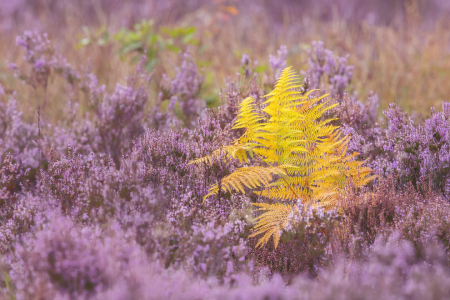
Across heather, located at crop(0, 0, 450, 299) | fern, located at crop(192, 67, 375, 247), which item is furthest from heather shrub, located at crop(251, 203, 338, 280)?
fern, located at crop(192, 67, 375, 247)

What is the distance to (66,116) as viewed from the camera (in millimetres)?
3812

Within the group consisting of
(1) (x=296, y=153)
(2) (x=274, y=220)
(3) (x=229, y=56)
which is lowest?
(2) (x=274, y=220)

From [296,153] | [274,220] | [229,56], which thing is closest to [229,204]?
[274,220]

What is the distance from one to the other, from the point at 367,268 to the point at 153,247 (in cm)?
96

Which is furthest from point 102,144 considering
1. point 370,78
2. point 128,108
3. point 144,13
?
point 144,13

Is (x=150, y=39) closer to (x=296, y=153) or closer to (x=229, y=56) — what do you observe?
(x=229, y=56)

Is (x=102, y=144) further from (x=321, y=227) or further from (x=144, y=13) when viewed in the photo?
(x=144, y=13)

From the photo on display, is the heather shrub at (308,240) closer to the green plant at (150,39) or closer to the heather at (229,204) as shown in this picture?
the heather at (229,204)

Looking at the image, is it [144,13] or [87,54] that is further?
[144,13]

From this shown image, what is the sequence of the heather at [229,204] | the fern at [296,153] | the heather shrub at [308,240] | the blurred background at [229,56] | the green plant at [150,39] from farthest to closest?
the blurred background at [229,56], the green plant at [150,39], the fern at [296,153], the heather shrub at [308,240], the heather at [229,204]

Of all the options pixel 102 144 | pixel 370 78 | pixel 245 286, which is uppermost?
pixel 370 78

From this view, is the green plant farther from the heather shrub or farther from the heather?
the heather shrub

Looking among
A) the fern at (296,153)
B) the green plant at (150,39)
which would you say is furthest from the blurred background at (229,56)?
the fern at (296,153)

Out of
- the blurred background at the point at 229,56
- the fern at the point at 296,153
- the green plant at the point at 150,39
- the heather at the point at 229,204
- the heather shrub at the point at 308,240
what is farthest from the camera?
the blurred background at the point at 229,56
